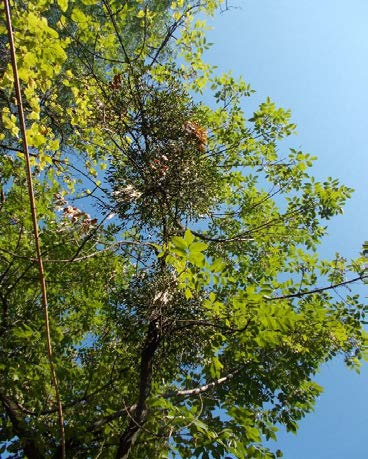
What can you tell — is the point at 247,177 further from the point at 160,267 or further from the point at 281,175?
the point at 160,267

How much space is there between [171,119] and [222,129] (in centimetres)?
186

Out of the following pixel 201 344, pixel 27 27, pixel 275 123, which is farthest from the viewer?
pixel 275 123

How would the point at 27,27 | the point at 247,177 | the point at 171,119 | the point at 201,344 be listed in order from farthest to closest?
the point at 247,177, the point at 171,119, the point at 201,344, the point at 27,27

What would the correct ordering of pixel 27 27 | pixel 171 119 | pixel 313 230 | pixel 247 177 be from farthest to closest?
pixel 247 177 → pixel 313 230 → pixel 171 119 → pixel 27 27

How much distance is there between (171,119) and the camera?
19.4 feet

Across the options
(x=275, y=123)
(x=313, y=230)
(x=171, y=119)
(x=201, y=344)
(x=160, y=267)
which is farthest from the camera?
(x=275, y=123)

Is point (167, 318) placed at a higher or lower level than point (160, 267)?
lower

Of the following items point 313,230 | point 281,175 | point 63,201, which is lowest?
point 63,201

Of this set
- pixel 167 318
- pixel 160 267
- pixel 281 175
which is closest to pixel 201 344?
pixel 167 318

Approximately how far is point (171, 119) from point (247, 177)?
255cm

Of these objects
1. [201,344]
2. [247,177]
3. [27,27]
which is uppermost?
[247,177]

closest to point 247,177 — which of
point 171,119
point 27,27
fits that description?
point 171,119

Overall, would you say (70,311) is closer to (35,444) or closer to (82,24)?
(35,444)

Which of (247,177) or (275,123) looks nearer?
(275,123)
